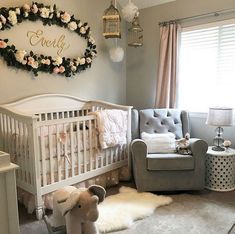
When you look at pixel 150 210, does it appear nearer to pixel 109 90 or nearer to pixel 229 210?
pixel 229 210

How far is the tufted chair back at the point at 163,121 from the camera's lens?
338 cm

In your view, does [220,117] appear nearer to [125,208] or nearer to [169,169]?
[169,169]

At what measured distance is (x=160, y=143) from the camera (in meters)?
3.07

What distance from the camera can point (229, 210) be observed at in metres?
2.54

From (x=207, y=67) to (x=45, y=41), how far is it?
208 centimetres

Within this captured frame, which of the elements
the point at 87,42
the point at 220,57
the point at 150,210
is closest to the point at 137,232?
the point at 150,210

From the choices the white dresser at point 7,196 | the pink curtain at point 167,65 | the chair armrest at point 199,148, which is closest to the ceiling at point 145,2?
the pink curtain at point 167,65

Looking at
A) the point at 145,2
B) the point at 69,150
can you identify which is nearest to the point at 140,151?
the point at 69,150

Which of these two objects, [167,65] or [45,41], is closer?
[45,41]

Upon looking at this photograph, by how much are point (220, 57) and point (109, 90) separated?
5.54 feet

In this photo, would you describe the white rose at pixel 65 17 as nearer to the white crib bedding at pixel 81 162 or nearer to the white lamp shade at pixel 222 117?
the white crib bedding at pixel 81 162

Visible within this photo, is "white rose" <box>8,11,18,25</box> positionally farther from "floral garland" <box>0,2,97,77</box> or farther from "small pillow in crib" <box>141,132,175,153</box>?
"small pillow in crib" <box>141,132,175,153</box>

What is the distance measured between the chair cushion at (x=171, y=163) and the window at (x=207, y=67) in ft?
3.24

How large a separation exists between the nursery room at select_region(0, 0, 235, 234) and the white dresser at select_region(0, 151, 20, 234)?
61cm
